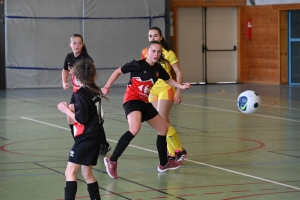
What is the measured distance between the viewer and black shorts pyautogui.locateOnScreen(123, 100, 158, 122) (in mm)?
7809

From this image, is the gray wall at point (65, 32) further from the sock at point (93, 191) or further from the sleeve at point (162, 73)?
the sock at point (93, 191)

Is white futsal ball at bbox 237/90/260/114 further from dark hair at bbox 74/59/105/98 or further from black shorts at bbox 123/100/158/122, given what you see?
dark hair at bbox 74/59/105/98

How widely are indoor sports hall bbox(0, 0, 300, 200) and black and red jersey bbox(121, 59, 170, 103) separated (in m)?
1.01

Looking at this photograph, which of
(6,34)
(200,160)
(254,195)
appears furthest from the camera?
(6,34)

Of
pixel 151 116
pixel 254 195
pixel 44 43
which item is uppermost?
pixel 44 43

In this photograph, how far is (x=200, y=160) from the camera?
901cm

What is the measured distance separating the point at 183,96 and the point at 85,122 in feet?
46.5

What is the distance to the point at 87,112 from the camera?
18.8 ft

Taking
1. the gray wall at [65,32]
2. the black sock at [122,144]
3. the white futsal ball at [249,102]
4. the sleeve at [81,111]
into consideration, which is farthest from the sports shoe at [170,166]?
the gray wall at [65,32]

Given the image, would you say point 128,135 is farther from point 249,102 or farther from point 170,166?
point 249,102

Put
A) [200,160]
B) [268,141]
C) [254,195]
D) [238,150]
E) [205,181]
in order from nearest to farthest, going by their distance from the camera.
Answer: [254,195] → [205,181] → [200,160] → [238,150] → [268,141]

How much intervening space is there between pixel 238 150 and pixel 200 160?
103 centimetres

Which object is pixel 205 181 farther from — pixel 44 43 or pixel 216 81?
pixel 216 81

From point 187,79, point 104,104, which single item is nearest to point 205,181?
point 104,104
